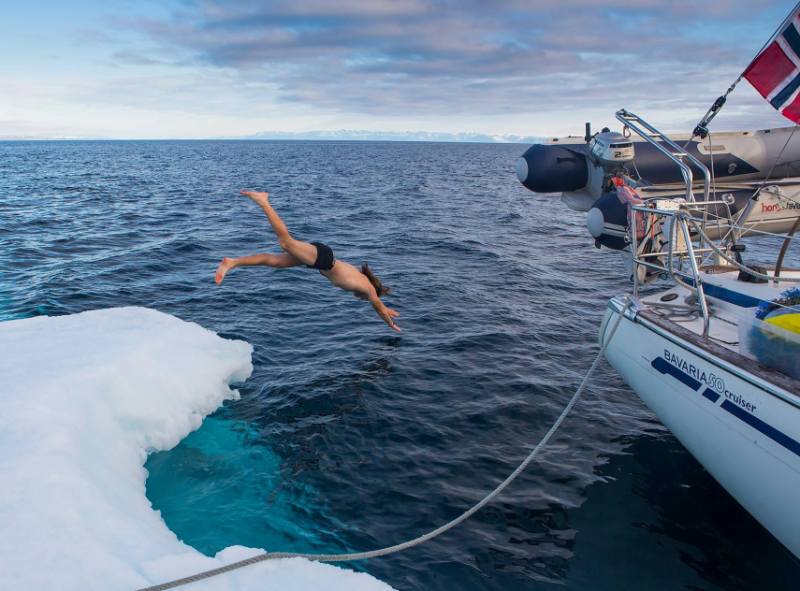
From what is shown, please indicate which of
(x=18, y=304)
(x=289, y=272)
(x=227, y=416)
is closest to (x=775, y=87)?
(x=227, y=416)

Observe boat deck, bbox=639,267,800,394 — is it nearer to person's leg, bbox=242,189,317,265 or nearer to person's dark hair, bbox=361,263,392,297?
person's dark hair, bbox=361,263,392,297

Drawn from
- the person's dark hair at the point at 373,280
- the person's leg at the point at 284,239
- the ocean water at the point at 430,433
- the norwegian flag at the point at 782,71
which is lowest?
the ocean water at the point at 430,433

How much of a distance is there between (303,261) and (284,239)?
2.21ft

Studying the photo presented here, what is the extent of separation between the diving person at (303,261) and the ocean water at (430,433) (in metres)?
1.75

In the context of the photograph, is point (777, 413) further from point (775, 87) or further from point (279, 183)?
point (279, 183)

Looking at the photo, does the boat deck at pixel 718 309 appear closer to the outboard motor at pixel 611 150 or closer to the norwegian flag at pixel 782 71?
the norwegian flag at pixel 782 71

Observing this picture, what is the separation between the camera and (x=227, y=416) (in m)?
8.30

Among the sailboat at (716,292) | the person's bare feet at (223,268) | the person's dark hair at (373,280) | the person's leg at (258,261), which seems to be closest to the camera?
the sailboat at (716,292)

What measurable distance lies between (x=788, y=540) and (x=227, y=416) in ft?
23.2

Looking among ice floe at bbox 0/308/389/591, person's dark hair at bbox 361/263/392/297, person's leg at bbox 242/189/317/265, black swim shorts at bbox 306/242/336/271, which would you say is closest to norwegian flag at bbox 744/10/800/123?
person's dark hair at bbox 361/263/392/297

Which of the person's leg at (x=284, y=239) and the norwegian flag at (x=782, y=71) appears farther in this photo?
the norwegian flag at (x=782, y=71)

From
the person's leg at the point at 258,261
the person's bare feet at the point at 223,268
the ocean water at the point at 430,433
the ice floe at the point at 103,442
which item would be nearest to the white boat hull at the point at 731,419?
the ocean water at the point at 430,433

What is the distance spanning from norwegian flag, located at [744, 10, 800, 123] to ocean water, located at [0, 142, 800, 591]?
5.18 metres

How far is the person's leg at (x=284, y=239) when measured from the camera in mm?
6943
